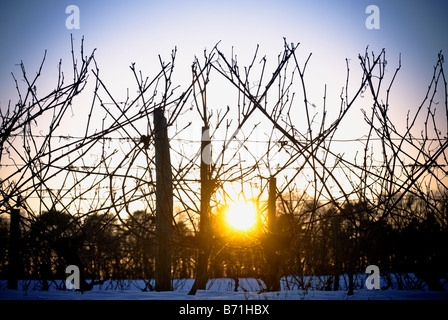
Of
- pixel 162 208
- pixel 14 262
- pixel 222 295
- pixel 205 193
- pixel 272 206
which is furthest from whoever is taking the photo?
pixel 14 262

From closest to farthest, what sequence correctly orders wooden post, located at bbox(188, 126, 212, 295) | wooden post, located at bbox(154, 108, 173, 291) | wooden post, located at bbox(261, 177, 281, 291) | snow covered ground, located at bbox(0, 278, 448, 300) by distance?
snow covered ground, located at bbox(0, 278, 448, 300) < wooden post, located at bbox(188, 126, 212, 295) < wooden post, located at bbox(261, 177, 281, 291) < wooden post, located at bbox(154, 108, 173, 291)

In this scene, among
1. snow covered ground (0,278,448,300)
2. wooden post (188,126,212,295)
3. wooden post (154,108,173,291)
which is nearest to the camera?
snow covered ground (0,278,448,300)

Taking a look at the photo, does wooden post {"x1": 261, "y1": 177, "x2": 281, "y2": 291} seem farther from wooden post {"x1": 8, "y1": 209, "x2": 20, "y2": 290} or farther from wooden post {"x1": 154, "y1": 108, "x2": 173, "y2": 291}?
wooden post {"x1": 8, "y1": 209, "x2": 20, "y2": 290}

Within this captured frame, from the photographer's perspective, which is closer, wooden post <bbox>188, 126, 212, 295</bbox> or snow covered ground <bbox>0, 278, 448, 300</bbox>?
snow covered ground <bbox>0, 278, 448, 300</bbox>

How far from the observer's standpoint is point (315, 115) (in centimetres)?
244

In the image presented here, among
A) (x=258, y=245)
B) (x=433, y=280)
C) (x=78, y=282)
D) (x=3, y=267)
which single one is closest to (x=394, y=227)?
(x=433, y=280)

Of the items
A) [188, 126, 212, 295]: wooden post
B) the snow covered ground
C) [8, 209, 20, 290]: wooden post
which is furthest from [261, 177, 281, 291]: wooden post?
[8, 209, 20, 290]: wooden post

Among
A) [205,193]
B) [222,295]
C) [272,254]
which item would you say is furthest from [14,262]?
[272,254]

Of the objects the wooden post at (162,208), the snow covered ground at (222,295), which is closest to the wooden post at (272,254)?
the snow covered ground at (222,295)

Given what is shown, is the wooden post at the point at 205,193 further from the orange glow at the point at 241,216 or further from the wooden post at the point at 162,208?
the wooden post at the point at 162,208

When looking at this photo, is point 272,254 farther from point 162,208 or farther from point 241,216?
point 162,208

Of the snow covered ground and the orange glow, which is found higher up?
the orange glow
